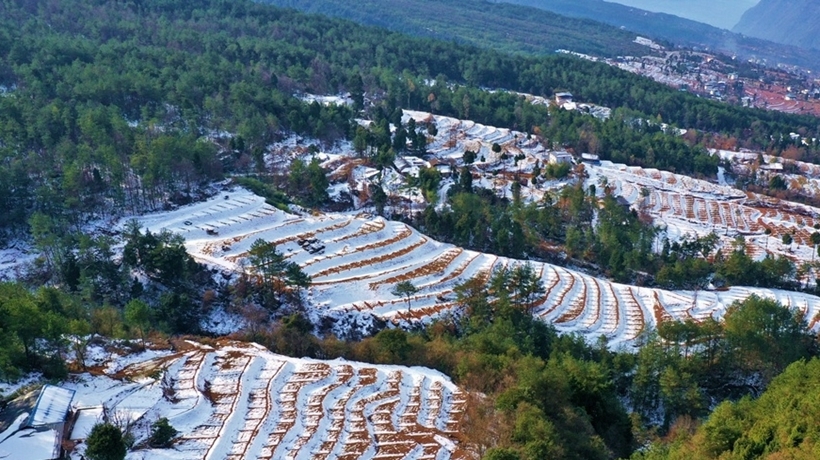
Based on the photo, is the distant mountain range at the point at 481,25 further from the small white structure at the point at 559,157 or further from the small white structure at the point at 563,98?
the small white structure at the point at 559,157

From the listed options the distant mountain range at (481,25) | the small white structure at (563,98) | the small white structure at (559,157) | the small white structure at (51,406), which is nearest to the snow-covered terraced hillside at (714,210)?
the small white structure at (559,157)

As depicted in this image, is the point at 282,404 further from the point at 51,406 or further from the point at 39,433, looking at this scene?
the point at 39,433

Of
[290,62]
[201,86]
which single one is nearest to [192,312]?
[201,86]

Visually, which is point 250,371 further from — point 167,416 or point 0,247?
point 0,247

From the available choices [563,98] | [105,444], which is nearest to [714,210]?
[563,98]

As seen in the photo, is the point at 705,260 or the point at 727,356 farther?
the point at 705,260

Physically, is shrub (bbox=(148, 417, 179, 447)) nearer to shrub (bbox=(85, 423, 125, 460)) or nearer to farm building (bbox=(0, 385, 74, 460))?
farm building (bbox=(0, 385, 74, 460))

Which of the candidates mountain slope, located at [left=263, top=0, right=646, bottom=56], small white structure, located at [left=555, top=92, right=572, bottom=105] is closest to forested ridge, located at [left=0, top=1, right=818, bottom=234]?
small white structure, located at [left=555, top=92, right=572, bottom=105]
